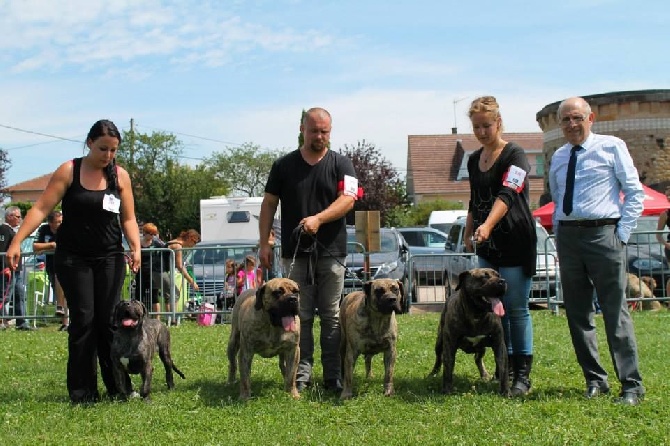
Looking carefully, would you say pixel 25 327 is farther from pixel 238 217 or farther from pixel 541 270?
pixel 238 217

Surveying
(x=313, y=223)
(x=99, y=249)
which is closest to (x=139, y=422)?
(x=99, y=249)

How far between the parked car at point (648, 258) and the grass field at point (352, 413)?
506 cm

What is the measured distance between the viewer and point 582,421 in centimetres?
507

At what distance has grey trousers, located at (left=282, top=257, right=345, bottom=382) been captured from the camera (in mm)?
6484

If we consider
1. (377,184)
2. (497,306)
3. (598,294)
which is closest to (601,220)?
(598,294)

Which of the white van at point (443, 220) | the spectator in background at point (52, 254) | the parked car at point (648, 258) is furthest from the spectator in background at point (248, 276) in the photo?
the white van at point (443, 220)

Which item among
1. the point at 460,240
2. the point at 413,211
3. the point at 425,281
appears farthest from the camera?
the point at 413,211

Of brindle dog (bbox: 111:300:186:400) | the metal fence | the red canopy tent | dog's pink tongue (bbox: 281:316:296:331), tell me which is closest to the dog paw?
dog's pink tongue (bbox: 281:316:296:331)

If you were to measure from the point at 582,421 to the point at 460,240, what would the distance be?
11223 mm

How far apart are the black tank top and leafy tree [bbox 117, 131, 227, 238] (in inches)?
1571

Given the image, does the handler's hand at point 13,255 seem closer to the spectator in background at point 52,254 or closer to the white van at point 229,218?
the spectator in background at point 52,254

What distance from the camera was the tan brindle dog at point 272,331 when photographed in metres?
5.94

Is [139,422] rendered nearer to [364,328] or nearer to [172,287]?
[364,328]

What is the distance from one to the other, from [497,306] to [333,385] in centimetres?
154
